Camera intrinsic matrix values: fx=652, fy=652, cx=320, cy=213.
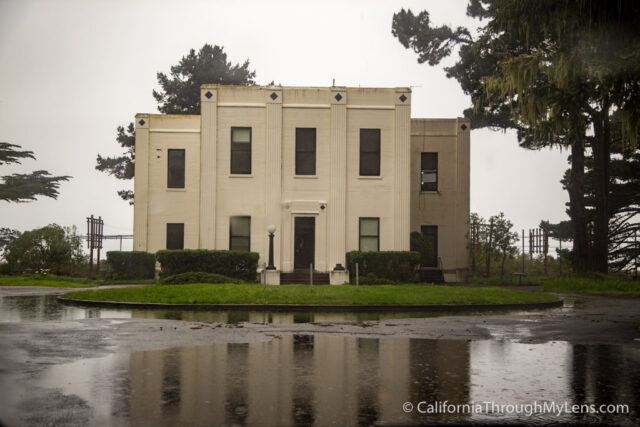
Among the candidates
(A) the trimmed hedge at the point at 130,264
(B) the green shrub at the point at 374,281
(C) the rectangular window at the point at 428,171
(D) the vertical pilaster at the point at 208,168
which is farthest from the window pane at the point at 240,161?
(C) the rectangular window at the point at 428,171

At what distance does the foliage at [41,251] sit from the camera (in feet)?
111

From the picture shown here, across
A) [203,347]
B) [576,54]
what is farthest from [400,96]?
[203,347]

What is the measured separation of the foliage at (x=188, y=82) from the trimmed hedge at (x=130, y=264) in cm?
2075

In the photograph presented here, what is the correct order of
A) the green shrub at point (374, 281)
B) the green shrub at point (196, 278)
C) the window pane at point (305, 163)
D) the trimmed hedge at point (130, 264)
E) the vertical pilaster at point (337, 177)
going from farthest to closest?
the trimmed hedge at point (130, 264) < the window pane at point (305, 163) < the vertical pilaster at point (337, 177) < the green shrub at point (374, 281) < the green shrub at point (196, 278)

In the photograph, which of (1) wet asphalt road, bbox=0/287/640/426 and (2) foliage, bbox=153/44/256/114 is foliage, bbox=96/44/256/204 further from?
(1) wet asphalt road, bbox=0/287/640/426

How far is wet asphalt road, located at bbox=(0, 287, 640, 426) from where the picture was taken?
6.47m

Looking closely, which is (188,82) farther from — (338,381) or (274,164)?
Result: (338,381)

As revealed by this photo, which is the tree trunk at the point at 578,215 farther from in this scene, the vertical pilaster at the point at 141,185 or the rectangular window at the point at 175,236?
the vertical pilaster at the point at 141,185

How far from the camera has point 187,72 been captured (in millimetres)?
53188

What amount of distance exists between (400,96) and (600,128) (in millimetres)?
8960

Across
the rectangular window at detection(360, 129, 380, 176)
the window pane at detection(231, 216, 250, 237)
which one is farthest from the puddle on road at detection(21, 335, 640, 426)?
the rectangular window at detection(360, 129, 380, 176)

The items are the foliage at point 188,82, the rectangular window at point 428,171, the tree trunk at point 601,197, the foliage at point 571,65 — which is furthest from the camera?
the foliage at point 188,82

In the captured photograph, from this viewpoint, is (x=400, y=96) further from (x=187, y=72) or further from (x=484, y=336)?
(x=187, y=72)

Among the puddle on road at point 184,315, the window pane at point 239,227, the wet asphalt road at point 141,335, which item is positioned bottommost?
the puddle on road at point 184,315
